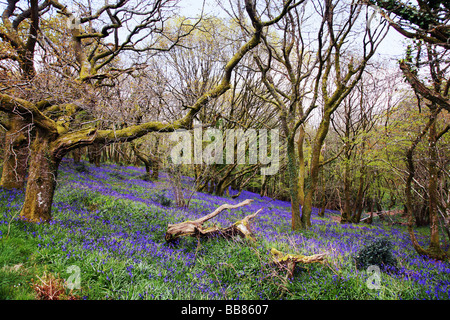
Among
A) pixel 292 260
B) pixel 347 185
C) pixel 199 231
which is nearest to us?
pixel 292 260

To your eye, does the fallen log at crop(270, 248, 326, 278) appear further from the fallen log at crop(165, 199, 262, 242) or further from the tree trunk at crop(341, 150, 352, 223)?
the tree trunk at crop(341, 150, 352, 223)

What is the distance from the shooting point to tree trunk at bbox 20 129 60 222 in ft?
16.3

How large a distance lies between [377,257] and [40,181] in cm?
807

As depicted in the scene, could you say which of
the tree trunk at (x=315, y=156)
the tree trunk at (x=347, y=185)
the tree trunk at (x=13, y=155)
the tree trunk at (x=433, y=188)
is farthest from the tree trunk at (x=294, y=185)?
the tree trunk at (x=13, y=155)

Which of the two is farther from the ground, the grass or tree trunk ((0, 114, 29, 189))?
tree trunk ((0, 114, 29, 189))

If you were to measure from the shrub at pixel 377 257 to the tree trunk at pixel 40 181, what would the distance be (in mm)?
7471

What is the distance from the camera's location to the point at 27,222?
467cm

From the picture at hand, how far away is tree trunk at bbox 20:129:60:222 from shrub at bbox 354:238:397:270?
7.47 m

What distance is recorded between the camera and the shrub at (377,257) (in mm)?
4637

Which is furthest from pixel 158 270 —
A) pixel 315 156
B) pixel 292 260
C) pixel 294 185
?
pixel 315 156

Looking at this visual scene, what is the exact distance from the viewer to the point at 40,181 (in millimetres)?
5086

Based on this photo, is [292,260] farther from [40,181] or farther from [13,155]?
[13,155]

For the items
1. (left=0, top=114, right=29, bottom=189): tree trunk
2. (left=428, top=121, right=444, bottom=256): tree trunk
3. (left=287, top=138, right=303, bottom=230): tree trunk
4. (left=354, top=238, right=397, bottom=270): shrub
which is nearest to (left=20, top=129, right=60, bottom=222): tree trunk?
(left=0, top=114, right=29, bottom=189): tree trunk
